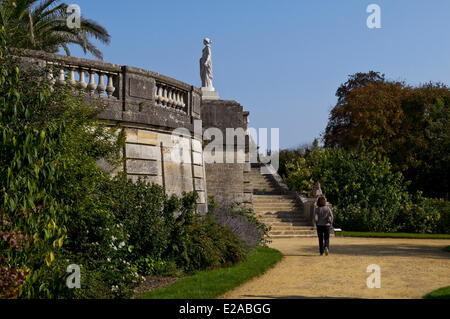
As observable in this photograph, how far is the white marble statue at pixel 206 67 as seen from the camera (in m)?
19.0

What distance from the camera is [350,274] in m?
10.2

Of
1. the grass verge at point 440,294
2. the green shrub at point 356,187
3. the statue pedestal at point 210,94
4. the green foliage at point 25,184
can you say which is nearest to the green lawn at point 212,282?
the green foliage at point 25,184

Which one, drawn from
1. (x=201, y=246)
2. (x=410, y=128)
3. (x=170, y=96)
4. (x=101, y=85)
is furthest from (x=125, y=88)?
(x=410, y=128)

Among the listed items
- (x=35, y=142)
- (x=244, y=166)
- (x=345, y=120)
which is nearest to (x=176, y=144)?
(x=244, y=166)

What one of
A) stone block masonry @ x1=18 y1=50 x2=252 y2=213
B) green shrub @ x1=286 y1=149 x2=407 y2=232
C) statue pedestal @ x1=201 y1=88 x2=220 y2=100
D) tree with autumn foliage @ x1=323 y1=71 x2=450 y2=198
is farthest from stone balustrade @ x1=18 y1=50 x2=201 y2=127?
tree with autumn foliage @ x1=323 y1=71 x2=450 y2=198

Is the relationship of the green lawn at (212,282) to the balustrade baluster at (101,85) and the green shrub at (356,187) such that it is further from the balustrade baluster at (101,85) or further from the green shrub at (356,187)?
the green shrub at (356,187)

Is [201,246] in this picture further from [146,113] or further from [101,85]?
[101,85]

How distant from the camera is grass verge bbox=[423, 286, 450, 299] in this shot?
7683 mm

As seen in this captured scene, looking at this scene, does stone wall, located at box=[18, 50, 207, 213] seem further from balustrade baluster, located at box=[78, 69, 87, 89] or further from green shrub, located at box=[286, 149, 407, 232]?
green shrub, located at box=[286, 149, 407, 232]

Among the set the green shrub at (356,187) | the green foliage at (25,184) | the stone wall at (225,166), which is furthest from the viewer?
the green shrub at (356,187)

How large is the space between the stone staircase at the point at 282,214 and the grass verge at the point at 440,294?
10.1 metres

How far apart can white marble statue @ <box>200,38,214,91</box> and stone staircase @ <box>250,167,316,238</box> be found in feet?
16.3
